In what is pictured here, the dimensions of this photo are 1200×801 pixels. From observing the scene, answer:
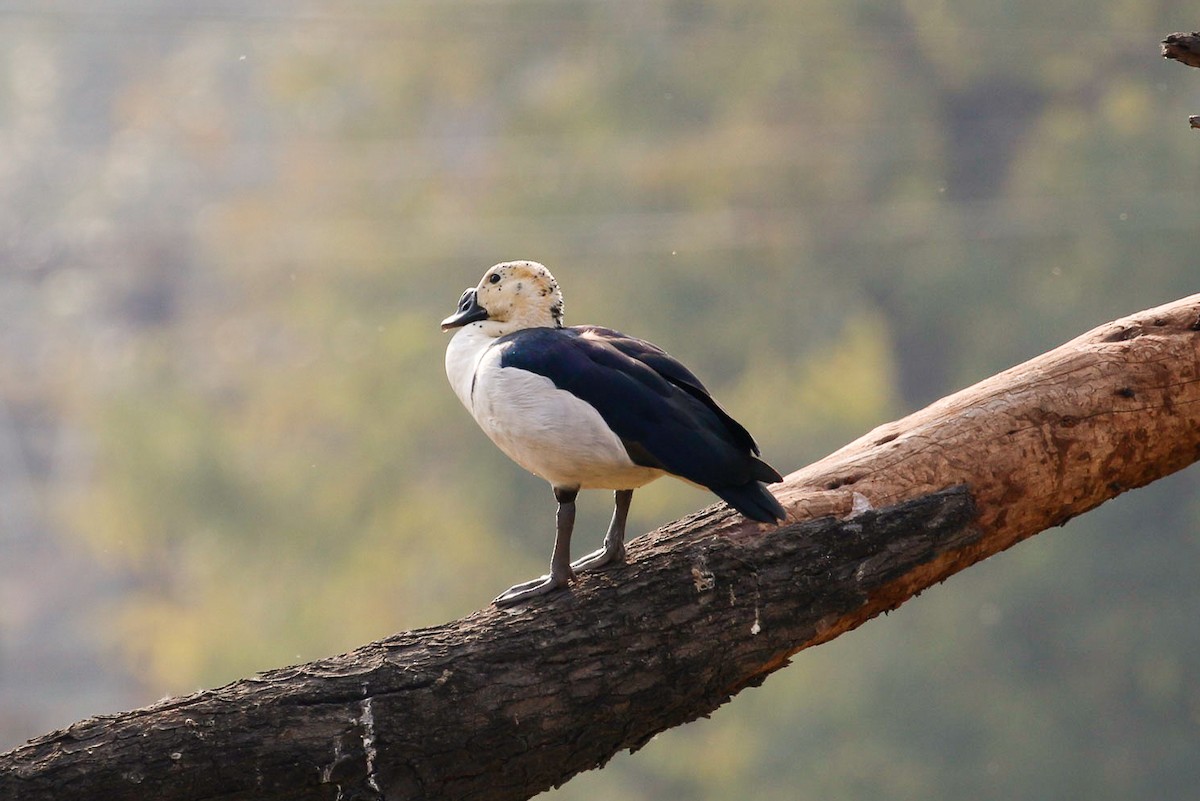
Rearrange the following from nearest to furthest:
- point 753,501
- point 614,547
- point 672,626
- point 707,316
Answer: point 753,501
point 672,626
point 614,547
point 707,316

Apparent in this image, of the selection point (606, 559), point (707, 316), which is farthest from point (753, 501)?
point (707, 316)

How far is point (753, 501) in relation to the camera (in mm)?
1726

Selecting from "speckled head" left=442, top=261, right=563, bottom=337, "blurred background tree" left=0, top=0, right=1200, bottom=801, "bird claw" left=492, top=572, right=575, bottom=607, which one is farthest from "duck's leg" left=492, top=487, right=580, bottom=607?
"blurred background tree" left=0, top=0, right=1200, bottom=801

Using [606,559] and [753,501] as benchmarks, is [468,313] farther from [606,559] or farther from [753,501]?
[753,501]

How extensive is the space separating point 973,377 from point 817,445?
2.97 ft

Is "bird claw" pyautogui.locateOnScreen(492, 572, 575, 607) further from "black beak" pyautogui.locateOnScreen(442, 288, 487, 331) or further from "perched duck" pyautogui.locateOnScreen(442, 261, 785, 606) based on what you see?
"black beak" pyautogui.locateOnScreen(442, 288, 487, 331)

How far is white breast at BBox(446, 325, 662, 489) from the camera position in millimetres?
1770

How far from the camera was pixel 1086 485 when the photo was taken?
6.94 ft

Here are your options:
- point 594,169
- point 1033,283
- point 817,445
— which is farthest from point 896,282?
point 594,169

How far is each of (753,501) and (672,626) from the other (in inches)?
8.9

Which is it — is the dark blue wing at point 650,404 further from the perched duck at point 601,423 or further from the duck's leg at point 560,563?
the duck's leg at point 560,563

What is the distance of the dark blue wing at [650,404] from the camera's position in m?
1.73

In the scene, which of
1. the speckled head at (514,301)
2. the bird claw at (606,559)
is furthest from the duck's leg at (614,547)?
the speckled head at (514,301)

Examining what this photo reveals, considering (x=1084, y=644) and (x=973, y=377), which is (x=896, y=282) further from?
(x=1084, y=644)
